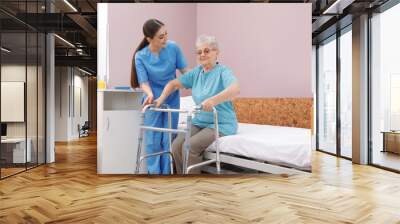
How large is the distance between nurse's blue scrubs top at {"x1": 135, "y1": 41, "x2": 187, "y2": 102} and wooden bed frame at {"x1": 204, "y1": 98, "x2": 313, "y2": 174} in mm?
870

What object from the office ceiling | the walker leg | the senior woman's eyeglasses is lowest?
the walker leg

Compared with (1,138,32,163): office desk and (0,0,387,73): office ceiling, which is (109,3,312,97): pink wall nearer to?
(0,0,387,73): office ceiling

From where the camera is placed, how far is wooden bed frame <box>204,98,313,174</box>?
17.6 ft

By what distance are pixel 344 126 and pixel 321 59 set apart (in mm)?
1905

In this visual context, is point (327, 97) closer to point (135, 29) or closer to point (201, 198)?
point (135, 29)

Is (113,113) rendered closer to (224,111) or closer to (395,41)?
(224,111)

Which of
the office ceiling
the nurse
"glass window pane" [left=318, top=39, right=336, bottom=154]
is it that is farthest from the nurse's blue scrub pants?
"glass window pane" [left=318, top=39, right=336, bottom=154]

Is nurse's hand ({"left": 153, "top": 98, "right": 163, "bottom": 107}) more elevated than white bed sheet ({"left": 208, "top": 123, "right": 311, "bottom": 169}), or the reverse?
nurse's hand ({"left": 153, "top": 98, "right": 163, "bottom": 107})

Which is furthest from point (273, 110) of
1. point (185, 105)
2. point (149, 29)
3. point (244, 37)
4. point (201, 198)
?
point (149, 29)

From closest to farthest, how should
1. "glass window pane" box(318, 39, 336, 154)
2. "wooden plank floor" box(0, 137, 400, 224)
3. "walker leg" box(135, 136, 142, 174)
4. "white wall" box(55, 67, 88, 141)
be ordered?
"wooden plank floor" box(0, 137, 400, 224)
"walker leg" box(135, 136, 142, 174)
"glass window pane" box(318, 39, 336, 154)
"white wall" box(55, 67, 88, 141)

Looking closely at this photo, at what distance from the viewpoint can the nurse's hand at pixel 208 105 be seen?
5285 millimetres

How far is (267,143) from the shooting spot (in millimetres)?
5305

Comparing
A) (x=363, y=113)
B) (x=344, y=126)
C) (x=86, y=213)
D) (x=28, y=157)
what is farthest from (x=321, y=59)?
(x=86, y=213)

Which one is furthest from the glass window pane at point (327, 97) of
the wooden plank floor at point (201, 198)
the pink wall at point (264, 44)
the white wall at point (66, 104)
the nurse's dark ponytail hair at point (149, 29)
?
the white wall at point (66, 104)
